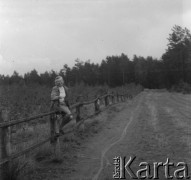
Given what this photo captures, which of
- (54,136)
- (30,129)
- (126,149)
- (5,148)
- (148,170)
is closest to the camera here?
(5,148)

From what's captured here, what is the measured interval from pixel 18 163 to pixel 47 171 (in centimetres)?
92

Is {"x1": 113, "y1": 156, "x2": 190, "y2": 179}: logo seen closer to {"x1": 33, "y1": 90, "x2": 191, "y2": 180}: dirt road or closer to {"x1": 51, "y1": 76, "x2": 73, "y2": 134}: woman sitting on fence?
{"x1": 33, "y1": 90, "x2": 191, "y2": 180}: dirt road

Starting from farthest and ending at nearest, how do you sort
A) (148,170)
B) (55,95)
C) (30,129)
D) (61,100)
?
(30,129)
(55,95)
(61,100)
(148,170)

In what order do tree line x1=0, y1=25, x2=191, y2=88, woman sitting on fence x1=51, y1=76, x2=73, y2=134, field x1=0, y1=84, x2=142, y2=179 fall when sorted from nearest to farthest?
field x1=0, y1=84, x2=142, y2=179 < woman sitting on fence x1=51, y1=76, x2=73, y2=134 < tree line x1=0, y1=25, x2=191, y2=88

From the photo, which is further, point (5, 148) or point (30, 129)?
point (30, 129)

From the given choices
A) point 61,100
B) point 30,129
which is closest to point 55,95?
point 61,100

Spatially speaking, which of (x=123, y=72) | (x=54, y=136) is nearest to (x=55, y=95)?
(x=54, y=136)

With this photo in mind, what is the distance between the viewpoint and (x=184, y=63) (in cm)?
9275

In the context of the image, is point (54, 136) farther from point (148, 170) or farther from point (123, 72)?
point (123, 72)

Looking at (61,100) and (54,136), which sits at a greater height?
(61,100)

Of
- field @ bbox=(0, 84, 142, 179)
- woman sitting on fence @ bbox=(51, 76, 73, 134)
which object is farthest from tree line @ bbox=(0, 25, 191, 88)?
woman sitting on fence @ bbox=(51, 76, 73, 134)

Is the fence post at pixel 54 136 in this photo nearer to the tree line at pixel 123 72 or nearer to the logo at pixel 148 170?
the logo at pixel 148 170

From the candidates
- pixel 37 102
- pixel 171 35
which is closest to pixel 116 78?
pixel 171 35

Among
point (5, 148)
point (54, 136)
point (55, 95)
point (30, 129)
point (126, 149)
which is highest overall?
point (55, 95)
